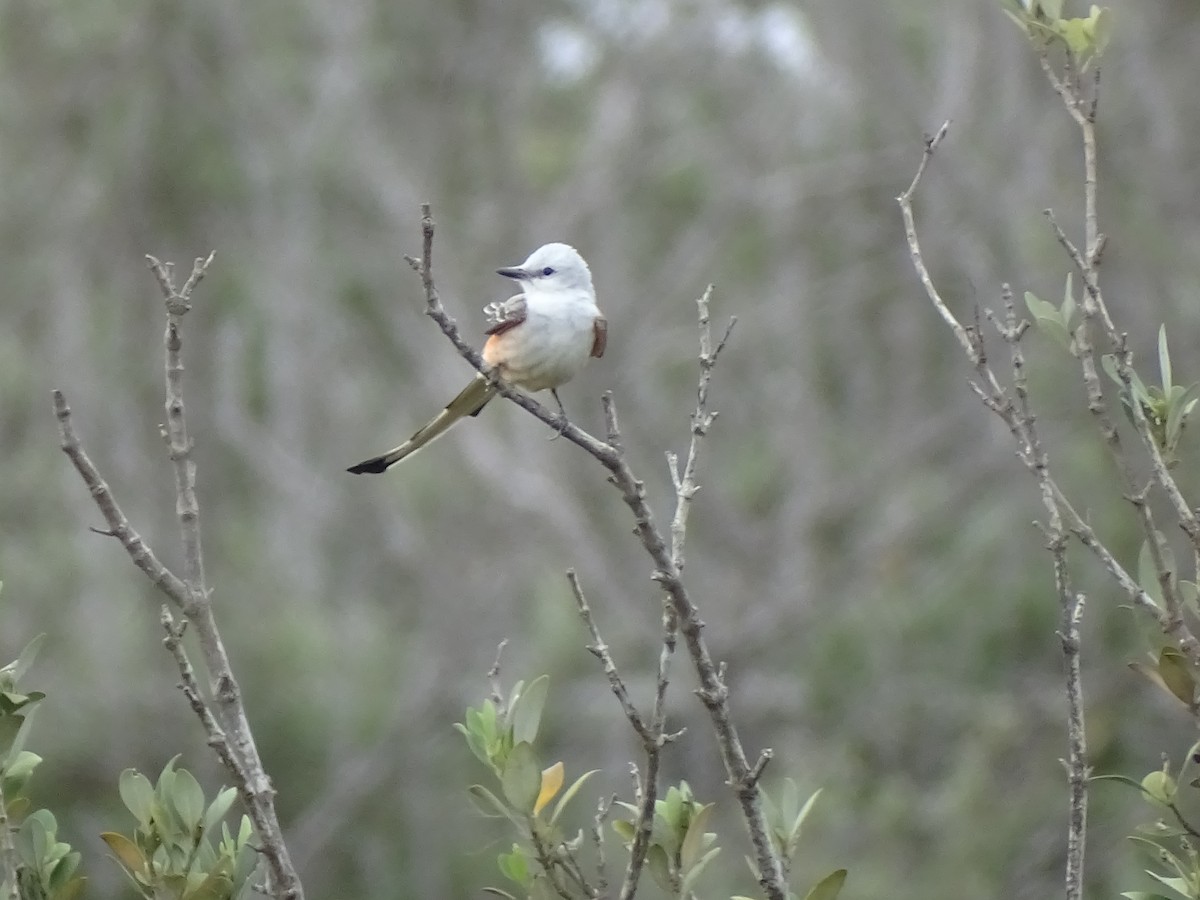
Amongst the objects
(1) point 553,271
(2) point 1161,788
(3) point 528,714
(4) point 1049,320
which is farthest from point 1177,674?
(1) point 553,271

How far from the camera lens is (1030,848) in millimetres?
8125

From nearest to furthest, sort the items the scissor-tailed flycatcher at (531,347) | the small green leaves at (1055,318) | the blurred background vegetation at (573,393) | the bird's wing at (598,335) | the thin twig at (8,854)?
the thin twig at (8,854), the small green leaves at (1055,318), the scissor-tailed flycatcher at (531,347), the bird's wing at (598,335), the blurred background vegetation at (573,393)

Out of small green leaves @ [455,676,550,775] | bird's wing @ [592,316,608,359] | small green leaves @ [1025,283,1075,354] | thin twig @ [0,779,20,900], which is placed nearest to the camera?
thin twig @ [0,779,20,900]

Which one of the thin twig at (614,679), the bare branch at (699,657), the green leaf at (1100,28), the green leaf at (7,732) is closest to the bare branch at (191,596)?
the green leaf at (7,732)

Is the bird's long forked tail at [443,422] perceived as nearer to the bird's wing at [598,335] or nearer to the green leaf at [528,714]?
the bird's wing at [598,335]

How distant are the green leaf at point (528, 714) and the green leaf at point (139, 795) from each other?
Result: 0.57 metres

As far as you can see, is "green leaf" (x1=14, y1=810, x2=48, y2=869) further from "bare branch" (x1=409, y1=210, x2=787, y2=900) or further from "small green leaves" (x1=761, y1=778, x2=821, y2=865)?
"small green leaves" (x1=761, y1=778, x2=821, y2=865)

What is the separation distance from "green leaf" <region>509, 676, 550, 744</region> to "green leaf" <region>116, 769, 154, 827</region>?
573 millimetres

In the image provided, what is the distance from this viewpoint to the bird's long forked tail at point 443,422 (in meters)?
3.80

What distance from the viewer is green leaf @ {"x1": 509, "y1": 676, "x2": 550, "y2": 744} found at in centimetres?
265

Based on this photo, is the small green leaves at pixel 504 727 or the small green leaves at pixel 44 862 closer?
the small green leaves at pixel 44 862

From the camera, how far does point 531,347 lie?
3873 mm

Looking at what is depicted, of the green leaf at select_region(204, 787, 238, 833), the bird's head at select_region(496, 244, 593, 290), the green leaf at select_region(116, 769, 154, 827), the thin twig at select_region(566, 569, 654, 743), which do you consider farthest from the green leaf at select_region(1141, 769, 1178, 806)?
the bird's head at select_region(496, 244, 593, 290)

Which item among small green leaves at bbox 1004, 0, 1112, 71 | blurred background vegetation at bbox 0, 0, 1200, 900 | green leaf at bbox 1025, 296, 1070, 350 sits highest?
small green leaves at bbox 1004, 0, 1112, 71
